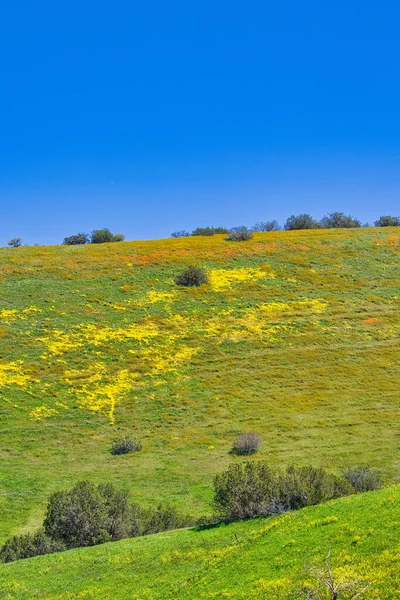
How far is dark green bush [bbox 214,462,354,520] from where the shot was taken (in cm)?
2414

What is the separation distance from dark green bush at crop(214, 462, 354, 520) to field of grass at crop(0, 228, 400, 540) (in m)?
2.74

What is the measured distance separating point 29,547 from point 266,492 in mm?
11912

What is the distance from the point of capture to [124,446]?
41.2m

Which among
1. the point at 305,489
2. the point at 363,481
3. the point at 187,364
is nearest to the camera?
the point at 305,489

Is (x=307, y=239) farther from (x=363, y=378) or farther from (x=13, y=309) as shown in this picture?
(x=13, y=309)

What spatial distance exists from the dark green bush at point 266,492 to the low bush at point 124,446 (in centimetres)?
1611

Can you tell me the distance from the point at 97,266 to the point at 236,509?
60.7 meters

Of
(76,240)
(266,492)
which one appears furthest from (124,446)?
(76,240)

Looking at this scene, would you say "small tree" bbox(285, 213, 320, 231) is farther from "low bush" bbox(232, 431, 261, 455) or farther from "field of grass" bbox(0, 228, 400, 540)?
"low bush" bbox(232, 431, 261, 455)

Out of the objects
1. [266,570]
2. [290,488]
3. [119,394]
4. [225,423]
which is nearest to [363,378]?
[225,423]

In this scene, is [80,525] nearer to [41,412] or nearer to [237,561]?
[237,561]

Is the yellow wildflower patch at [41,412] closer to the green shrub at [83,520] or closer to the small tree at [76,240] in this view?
the green shrub at [83,520]

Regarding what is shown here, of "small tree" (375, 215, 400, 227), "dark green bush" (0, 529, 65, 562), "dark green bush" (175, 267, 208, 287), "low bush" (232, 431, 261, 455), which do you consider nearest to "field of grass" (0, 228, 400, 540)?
"low bush" (232, 431, 261, 455)

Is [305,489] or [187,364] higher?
[187,364]
